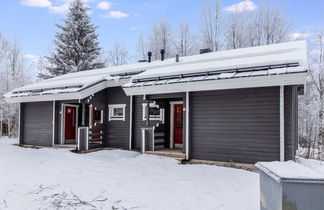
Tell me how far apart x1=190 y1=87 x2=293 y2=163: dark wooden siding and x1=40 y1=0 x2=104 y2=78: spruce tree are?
18.7m

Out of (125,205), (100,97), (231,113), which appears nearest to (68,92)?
(100,97)

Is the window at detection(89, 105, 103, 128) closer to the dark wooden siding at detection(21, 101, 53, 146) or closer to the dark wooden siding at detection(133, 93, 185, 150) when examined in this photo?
the dark wooden siding at detection(133, 93, 185, 150)

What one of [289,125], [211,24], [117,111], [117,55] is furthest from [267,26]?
[289,125]

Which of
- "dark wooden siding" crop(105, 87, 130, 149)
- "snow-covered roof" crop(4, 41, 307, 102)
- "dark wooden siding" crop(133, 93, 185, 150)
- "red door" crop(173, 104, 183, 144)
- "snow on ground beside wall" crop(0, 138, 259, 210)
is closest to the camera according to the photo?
"snow on ground beside wall" crop(0, 138, 259, 210)

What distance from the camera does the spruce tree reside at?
25.0 m

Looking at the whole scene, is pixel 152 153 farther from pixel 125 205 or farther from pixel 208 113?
pixel 125 205

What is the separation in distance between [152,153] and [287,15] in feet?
56.9

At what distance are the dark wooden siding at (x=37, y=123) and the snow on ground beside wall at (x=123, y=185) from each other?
3755mm

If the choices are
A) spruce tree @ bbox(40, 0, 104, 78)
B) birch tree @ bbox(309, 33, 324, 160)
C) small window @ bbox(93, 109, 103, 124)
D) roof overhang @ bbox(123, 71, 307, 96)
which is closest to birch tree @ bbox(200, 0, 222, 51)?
birch tree @ bbox(309, 33, 324, 160)

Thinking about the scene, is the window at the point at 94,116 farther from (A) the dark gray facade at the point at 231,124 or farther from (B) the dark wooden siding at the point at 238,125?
(B) the dark wooden siding at the point at 238,125

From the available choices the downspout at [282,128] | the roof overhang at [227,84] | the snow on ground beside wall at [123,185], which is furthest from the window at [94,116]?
the downspout at [282,128]

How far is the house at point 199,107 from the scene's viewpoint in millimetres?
7047

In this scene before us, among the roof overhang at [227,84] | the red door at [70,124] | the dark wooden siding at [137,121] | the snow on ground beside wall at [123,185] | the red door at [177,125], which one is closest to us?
the snow on ground beside wall at [123,185]

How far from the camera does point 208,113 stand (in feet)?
27.2
